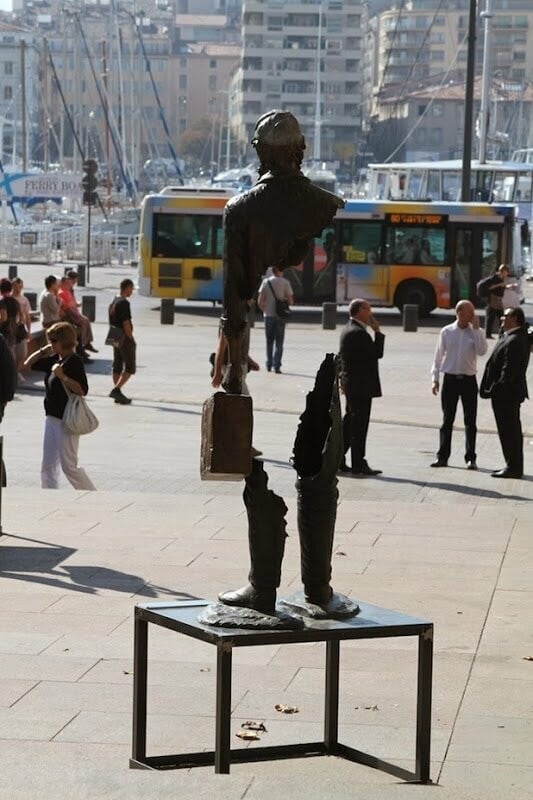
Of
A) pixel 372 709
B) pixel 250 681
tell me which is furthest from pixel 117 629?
pixel 372 709

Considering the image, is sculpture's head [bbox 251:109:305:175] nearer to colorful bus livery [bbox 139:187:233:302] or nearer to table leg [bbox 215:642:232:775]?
table leg [bbox 215:642:232:775]

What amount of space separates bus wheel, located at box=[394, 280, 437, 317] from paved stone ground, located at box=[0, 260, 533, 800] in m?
18.6

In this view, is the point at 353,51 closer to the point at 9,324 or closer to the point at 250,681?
the point at 9,324

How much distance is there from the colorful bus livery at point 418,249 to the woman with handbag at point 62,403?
77.7 ft

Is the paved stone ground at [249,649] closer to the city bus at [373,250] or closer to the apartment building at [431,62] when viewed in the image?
the city bus at [373,250]

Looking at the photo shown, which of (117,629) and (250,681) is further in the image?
(117,629)

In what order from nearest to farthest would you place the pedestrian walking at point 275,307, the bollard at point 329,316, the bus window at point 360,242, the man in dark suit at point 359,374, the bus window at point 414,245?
the man in dark suit at point 359,374, the pedestrian walking at point 275,307, the bollard at point 329,316, the bus window at point 414,245, the bus window at point 360,242

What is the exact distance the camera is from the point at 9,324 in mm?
19422

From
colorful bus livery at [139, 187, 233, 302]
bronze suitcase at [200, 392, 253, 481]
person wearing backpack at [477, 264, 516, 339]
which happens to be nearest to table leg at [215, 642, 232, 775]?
bronze suitcase at [200, 392, 253, 481]

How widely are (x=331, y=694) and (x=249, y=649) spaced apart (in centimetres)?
198

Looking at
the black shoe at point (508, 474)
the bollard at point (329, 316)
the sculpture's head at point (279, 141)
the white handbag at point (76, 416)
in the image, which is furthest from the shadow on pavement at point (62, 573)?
the bollard at point (329, 316)

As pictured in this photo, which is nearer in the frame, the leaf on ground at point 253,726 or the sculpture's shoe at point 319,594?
the sculpture's shoe at point 319,594

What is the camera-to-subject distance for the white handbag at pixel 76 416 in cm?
1310

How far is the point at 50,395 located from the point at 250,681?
564cm
